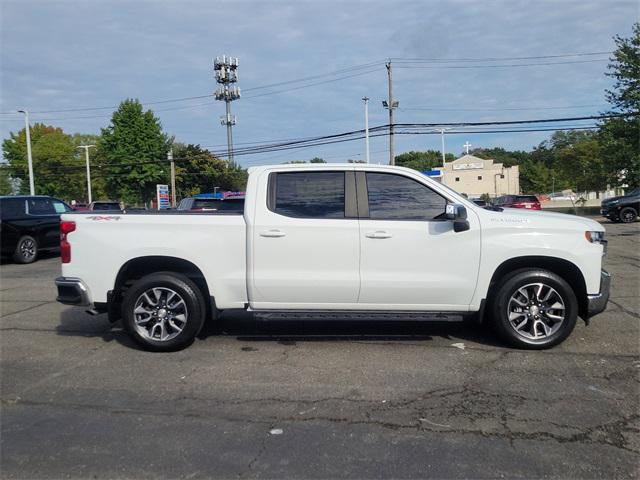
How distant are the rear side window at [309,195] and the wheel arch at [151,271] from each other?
1071mm

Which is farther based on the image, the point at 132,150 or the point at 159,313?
the point at 132,150

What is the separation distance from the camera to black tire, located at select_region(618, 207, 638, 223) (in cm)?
2503

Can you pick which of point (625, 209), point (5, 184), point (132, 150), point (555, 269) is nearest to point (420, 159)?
point (132, 150)

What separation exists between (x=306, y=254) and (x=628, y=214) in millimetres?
24809

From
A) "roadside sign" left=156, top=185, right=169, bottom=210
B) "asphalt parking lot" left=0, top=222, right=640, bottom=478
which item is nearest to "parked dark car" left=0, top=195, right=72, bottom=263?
"asphalt parking lot" left=0, top=222, right=640, bottom=478

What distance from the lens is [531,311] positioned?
5297 mm

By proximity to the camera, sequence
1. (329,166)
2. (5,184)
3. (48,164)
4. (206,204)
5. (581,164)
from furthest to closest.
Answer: (5,184) → (48,164) → (581,164) → (206,204) → (329,166)

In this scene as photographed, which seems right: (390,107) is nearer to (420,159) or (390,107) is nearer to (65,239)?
(65,239)

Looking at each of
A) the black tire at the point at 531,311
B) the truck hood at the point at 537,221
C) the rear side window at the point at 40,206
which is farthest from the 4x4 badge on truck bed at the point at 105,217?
the rear side window at the point at 40,206

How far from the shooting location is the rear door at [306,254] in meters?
5.26

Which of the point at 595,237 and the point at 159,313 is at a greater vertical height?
the point at 595,237

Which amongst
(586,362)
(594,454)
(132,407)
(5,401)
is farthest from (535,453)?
(5,401)

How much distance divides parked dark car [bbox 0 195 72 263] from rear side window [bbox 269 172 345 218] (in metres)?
10.9

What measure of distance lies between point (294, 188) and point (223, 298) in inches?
52.8
